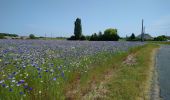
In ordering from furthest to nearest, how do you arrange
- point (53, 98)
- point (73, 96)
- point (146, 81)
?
1. point (146, 81)
2. point (73, 96)
3. point (53, 98)

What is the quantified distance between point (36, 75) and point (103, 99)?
5.99ft

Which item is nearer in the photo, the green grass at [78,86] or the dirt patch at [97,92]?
the green grass at [78,86]

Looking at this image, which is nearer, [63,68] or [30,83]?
[30,83]

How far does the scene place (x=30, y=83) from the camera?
21.1 feet

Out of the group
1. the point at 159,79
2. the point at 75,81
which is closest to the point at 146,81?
the point at 159,79

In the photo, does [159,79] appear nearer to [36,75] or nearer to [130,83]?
[130,83]

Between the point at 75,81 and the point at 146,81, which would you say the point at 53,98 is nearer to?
the point at 75,81

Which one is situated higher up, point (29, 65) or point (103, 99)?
point (29, 65)

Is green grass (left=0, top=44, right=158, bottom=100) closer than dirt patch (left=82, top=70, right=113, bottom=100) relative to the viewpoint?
Yes

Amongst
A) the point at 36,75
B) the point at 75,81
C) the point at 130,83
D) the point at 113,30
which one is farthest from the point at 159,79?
the point at 113,30

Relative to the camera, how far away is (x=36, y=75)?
6.75 metres

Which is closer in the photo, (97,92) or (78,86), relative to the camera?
(97,92)

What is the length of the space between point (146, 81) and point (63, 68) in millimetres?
2867

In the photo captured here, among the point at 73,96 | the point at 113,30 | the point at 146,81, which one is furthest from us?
the point at 113,30
